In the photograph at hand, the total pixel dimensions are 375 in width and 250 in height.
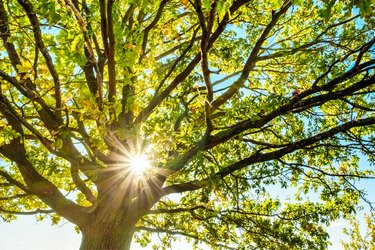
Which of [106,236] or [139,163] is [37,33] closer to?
[139,163]

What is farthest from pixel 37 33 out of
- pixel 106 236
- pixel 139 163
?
pixel 106 236

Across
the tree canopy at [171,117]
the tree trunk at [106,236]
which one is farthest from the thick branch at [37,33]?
the tree trunk at [106,236]

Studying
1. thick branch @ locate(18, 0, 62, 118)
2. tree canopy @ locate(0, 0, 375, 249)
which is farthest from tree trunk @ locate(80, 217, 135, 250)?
thick branch @ locate(18, 0, 62, 118)

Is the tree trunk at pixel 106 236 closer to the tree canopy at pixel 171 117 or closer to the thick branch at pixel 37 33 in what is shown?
the tree canopy at pixel 171 117

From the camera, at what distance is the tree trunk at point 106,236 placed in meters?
6.85

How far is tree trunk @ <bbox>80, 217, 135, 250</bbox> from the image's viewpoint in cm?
685

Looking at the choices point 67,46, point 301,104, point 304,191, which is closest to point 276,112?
point 301,104

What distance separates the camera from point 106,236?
691cm

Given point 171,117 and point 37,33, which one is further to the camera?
point 171,117

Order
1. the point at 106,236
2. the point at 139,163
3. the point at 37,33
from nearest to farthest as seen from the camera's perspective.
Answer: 1. the point at 37,33
2. the point at 139,163
3. the point at 106,236

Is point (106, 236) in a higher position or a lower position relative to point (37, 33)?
lower

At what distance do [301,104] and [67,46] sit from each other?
4.22m

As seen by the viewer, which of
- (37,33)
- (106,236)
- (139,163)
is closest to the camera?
(37,33)

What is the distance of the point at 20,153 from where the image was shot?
7.03m
